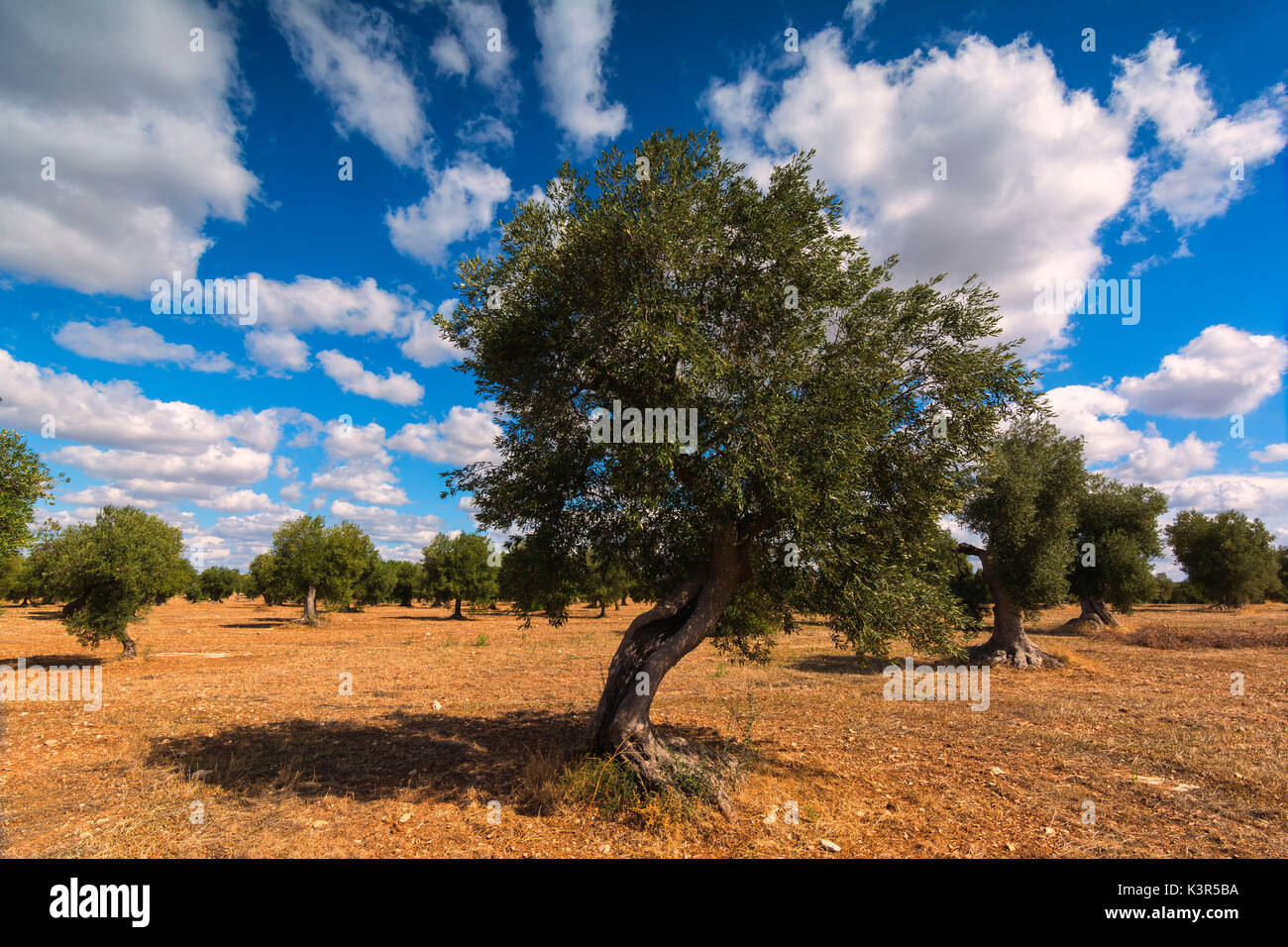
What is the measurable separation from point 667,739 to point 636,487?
5.50 m

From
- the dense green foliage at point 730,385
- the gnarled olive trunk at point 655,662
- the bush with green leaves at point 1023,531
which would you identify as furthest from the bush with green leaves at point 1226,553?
the gnarled olive trunk at point 655,662

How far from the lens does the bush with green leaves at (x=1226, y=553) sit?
2031 inches

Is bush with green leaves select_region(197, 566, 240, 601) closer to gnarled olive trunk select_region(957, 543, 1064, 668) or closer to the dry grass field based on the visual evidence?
the dry grass field

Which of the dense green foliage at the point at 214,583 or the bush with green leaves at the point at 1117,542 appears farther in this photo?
the dense green foliage at the point at 214,583

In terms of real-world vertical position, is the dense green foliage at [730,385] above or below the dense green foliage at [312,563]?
above

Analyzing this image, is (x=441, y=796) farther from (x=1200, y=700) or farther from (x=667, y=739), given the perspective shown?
(x=1200, y=700)

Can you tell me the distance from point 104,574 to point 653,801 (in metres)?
29.2

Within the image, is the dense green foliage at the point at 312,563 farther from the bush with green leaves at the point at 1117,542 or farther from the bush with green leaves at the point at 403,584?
the bush with green leaves at the point at 1117,542

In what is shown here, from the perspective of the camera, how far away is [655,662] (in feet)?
35.0

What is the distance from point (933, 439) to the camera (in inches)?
433

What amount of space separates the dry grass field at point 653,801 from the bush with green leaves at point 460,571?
136 feet

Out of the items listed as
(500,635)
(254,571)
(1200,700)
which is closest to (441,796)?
(1200,700)

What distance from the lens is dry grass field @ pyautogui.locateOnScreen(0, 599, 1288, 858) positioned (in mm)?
8414
